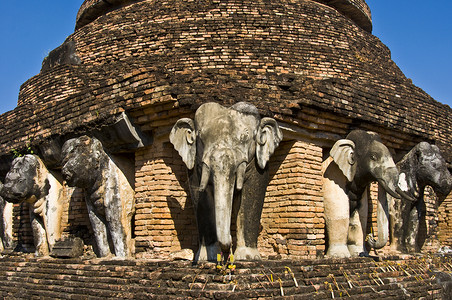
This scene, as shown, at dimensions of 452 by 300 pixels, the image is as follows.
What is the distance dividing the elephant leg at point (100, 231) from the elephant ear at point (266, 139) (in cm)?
282

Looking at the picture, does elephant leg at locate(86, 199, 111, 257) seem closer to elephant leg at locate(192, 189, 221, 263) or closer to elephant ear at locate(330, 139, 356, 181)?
elephant leg at locate(192, 189, 221, 263)

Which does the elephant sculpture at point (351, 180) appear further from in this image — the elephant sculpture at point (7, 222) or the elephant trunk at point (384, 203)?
A: the elephant sculpture at point (7, 222)

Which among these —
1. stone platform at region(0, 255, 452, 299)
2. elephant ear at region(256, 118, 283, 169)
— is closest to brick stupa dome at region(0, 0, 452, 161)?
elephant ear at region(256, 118, 283, 169)

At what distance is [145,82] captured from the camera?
6949 millimetres

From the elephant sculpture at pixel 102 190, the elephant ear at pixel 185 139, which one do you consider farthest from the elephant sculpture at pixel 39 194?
the elephant ear at pixel 185 139

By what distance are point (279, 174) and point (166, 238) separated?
72.0 inches

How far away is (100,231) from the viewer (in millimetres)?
7453

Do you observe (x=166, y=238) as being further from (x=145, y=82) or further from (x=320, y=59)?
(x=320, y=59)

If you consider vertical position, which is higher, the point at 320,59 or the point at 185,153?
the point at 320,59

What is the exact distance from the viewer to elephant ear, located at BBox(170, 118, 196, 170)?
6117 millimetres

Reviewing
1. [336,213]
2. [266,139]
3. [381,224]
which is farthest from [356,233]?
[266,139]

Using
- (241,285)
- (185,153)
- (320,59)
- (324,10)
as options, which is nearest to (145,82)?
(185,153)

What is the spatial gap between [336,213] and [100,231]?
11.6 ft

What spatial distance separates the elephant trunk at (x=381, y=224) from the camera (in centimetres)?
721
